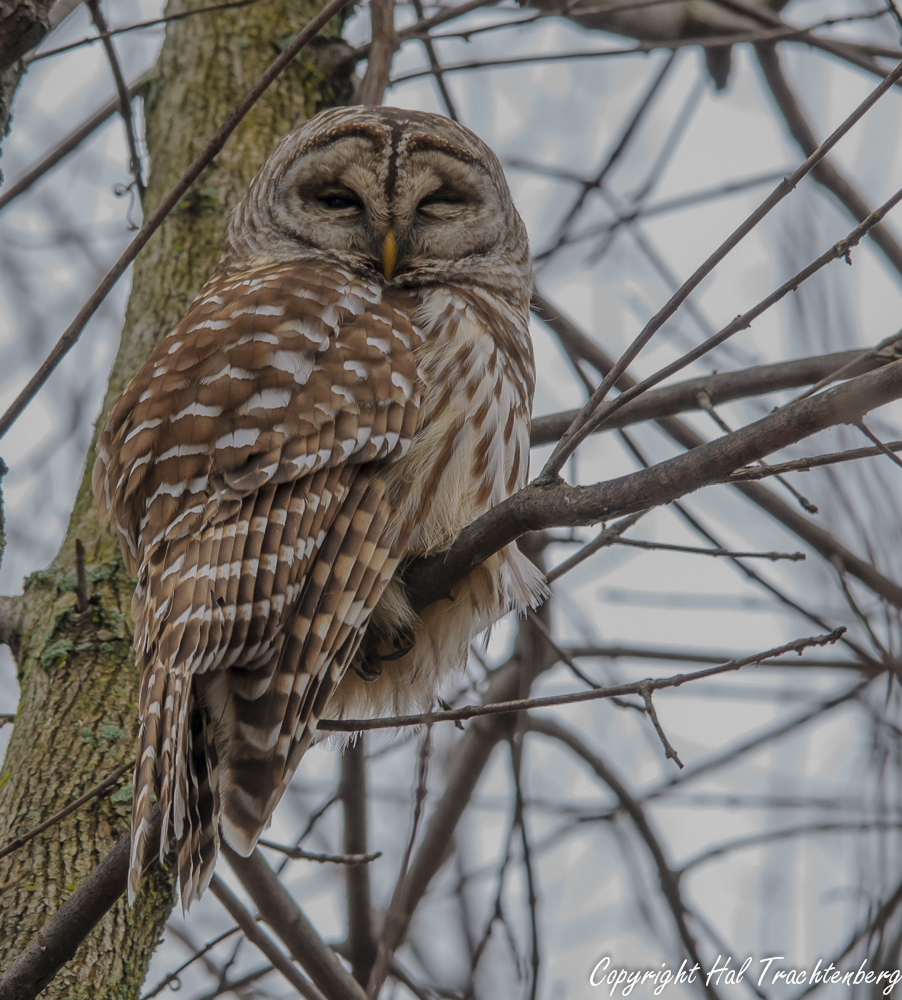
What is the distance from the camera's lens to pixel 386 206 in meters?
3.56

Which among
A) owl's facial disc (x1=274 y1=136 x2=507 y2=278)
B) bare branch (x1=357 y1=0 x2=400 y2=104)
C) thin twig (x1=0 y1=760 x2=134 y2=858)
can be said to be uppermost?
bare branch (x1=357 y1=0 x2=400 y2=104)

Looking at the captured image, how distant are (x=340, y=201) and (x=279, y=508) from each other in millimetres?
1530

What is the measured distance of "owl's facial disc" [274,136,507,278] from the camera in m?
3.54

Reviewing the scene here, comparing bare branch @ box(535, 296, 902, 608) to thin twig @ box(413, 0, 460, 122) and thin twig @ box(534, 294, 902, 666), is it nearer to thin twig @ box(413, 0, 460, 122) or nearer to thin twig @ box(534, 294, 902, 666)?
thin twig @ box(534, 294, 902, 666)

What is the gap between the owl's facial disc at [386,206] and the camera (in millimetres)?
3543

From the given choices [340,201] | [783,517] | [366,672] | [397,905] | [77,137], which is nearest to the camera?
[397,905]

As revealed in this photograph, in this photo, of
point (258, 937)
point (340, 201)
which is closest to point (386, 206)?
point (340, 201)

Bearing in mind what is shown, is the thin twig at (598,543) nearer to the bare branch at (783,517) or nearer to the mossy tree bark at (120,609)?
the bare branch at (783,517)

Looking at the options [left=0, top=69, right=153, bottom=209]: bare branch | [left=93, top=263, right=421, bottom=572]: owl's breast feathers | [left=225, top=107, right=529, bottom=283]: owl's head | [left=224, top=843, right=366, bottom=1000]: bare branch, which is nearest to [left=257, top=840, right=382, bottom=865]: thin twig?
[left=224, top=843, right=366, bottom=1000]: bare branch

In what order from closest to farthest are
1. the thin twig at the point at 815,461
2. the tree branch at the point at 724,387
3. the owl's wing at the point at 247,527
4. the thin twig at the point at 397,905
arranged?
the thin twig at the point at 815,461
the thin twig at the point at 397,905
the owl's wing at the point at 247,527
the tree branch at the point at 724,387

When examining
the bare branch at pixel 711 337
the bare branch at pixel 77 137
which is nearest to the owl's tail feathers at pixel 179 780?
the bare branch at pixel 711 337

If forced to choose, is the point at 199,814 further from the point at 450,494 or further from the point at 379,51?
the point at 379,51

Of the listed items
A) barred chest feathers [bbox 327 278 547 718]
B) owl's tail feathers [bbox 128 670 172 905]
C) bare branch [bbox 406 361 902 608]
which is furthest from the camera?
barred chest feathers [bbox 327 278 547 718]

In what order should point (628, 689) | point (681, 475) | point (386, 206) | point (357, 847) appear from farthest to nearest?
point (386, 206) → point (357, 847) → point (628, 689) → point (681, 475)
